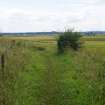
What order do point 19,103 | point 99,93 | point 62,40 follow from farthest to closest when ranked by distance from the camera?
point 62,40, point 99,93, point 19,103

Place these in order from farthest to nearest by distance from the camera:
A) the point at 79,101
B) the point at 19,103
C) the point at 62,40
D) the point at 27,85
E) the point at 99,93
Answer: the point at 62,40
the point at 27,85
the point at 99,93
the point at 79,101
the point at 19,103

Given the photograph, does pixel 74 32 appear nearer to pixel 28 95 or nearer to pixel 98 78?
pixel 98 78

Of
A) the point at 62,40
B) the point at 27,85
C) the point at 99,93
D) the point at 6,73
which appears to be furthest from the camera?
the point at 62,40

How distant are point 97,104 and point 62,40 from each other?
30688mm

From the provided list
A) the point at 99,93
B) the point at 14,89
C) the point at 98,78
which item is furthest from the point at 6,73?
the point at 99,93

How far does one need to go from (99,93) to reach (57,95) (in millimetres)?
1600

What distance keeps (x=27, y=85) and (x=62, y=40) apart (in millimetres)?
27135

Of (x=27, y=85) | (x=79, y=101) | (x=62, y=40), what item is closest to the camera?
(x=79, y=101)

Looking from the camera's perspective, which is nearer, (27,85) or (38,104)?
(38,104)

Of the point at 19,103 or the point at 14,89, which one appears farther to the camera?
the point at 14,89

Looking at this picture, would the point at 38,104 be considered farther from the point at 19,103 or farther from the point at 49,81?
the point at 49,81

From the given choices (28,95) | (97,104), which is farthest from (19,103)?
(97,104)

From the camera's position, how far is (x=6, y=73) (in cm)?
1585

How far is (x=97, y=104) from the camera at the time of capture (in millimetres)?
10828
